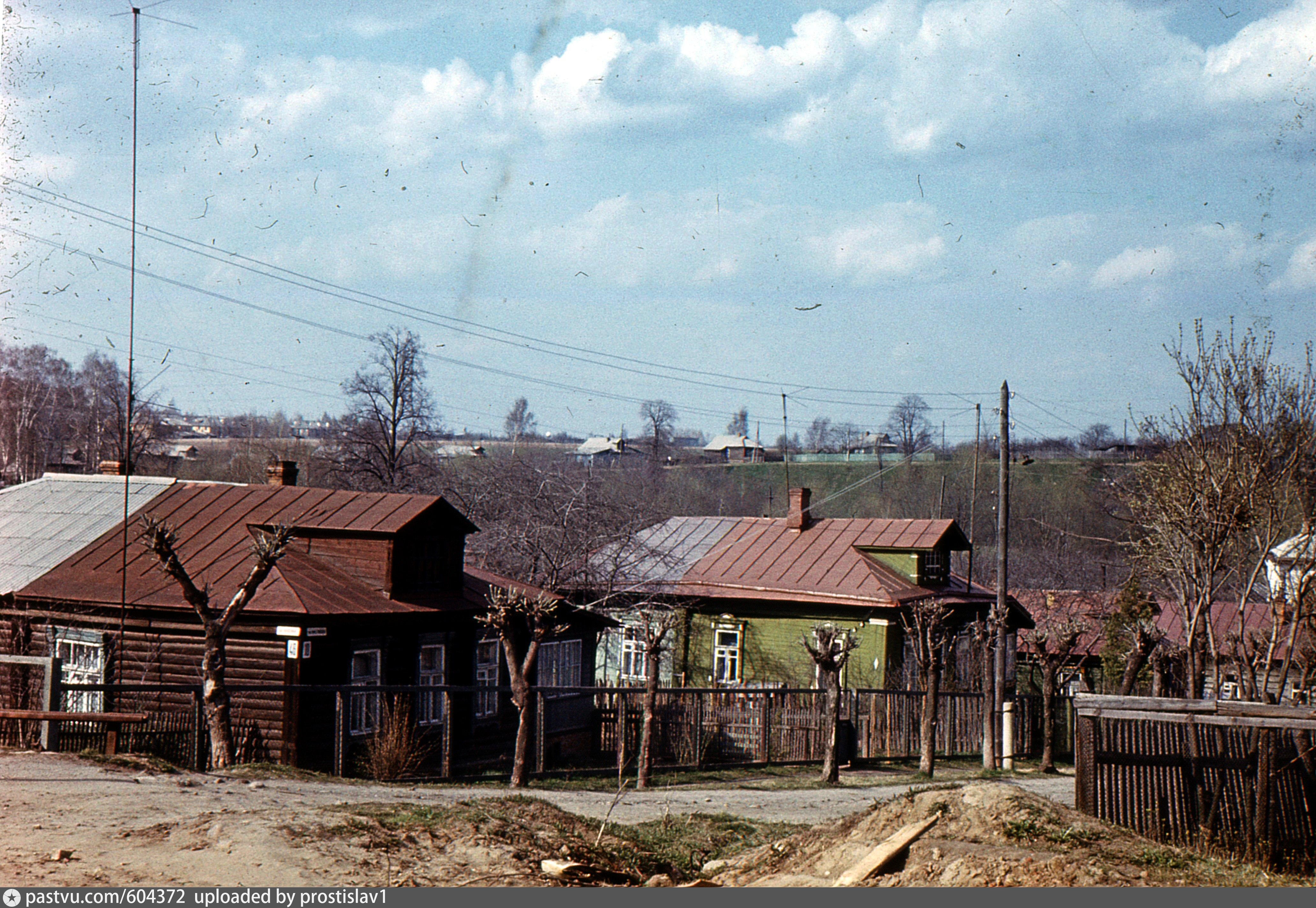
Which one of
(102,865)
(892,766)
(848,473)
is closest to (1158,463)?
(892,766)

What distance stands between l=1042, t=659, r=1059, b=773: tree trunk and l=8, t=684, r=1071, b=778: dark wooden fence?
1683 mm

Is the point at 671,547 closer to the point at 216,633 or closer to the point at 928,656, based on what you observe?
the point at 928,656

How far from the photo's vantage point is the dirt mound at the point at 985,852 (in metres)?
8.33

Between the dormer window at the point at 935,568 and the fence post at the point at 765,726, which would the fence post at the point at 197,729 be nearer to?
the fence post at the point at 765,726

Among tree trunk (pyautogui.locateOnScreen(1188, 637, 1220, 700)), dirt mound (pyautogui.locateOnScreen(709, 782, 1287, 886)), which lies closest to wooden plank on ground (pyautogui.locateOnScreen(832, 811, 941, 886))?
dirt mound (pyautogui.locateOnScreen(709, 782, 1287, 886))

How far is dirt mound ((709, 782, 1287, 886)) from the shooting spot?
8328mm

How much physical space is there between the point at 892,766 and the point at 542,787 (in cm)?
912

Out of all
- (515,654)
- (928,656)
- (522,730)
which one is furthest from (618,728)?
(522,730)

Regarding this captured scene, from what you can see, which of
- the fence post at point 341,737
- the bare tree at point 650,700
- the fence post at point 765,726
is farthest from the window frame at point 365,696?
the fence post at point 765,726

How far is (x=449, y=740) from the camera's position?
57.8 feet

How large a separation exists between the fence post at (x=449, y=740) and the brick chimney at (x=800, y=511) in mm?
17231

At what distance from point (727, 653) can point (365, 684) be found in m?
13.5

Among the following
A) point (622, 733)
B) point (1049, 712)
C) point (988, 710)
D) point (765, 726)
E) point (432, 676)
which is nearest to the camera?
point (622, 733)

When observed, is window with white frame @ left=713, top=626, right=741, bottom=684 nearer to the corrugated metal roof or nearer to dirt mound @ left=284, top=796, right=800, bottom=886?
dirt mound @ left=284, top=796, right=800, bottom=886
